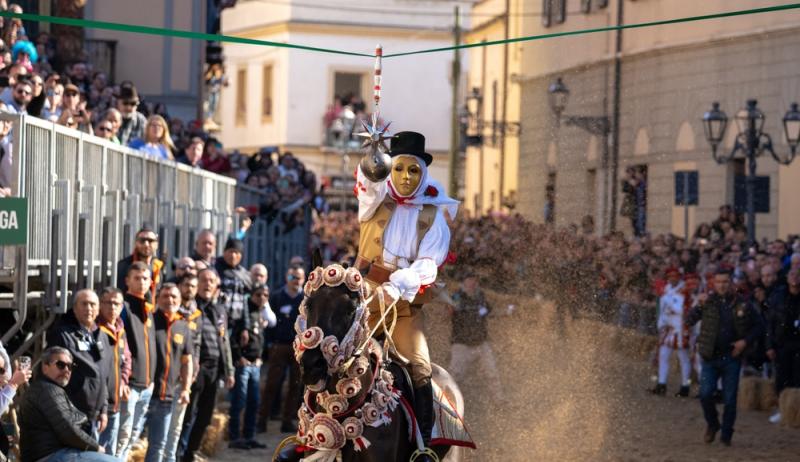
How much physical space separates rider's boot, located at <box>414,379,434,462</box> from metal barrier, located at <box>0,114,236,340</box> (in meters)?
3.58

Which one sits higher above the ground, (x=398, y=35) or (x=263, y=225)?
(x=398, y=35)

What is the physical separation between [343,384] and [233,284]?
26.5 feet

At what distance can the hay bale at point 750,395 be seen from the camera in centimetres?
2183

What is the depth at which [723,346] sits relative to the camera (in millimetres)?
19844

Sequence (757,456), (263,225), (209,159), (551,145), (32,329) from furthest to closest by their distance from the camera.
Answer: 1. (551,145)
2. (263,225)
3. (209,159)
4. (757,456)
5. (32,329)

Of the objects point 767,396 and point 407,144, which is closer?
point 407,144

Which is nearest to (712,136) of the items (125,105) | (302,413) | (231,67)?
(125,105)

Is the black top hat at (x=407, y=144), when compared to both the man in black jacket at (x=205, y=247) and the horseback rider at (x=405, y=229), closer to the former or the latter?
the horseback rider at (x=405, y=229)

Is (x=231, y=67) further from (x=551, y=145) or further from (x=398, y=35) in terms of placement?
(x=551, y=145)

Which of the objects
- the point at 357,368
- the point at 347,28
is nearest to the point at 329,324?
the point at 357,368

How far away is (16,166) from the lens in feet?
43.2

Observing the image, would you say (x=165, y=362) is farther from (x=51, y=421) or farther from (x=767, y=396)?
(x=767, y=396)

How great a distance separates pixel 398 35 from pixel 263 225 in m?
42.4

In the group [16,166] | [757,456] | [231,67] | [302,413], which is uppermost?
[231,67]
